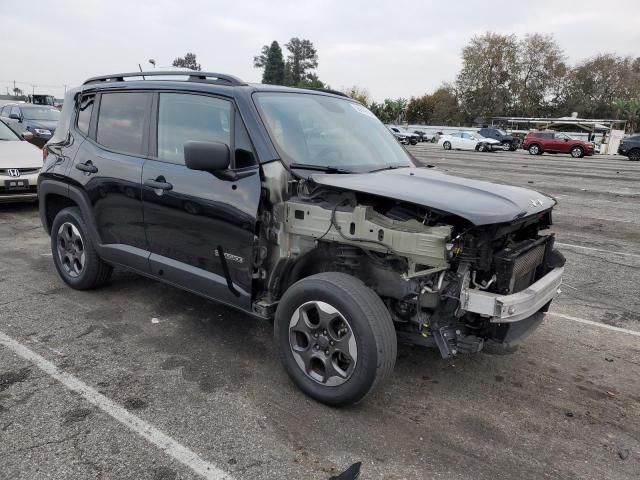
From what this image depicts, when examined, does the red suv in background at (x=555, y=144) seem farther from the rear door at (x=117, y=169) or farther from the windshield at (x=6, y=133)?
the rear door at (x=117, y=169)

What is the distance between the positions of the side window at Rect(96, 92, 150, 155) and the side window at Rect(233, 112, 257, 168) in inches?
41.1

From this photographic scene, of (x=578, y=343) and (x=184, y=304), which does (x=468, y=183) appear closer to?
(x=578, y=343)

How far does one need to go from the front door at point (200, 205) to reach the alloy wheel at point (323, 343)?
48 cm

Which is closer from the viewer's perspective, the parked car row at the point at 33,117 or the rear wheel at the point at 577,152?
the parked car row at the point at 33,117

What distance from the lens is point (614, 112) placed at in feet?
241

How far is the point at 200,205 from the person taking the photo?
11.8ft

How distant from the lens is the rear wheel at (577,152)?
1298 inches

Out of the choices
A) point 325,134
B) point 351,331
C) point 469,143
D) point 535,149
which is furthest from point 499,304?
point 469,143

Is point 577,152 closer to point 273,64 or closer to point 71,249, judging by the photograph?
point 71,249

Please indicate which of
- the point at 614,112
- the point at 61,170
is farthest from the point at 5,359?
the point at 614,112

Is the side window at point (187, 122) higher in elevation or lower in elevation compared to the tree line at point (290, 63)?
lower

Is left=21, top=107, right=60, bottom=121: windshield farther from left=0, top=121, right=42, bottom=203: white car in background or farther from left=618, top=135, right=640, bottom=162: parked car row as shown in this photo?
left=618, top=135, right=640, bottom=162: parked car row

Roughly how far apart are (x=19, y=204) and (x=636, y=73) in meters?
88.6

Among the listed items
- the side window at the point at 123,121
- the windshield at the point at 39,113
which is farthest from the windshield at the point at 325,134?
the windshield at the point at 39,113
